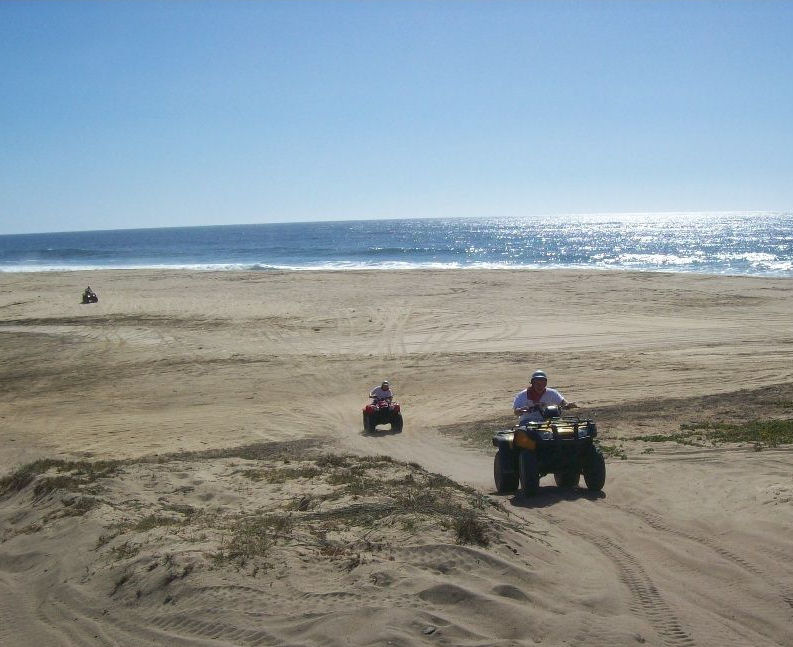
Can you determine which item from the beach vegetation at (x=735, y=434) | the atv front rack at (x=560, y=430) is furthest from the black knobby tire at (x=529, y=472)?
the beach vegetation at (x=735, y=434)

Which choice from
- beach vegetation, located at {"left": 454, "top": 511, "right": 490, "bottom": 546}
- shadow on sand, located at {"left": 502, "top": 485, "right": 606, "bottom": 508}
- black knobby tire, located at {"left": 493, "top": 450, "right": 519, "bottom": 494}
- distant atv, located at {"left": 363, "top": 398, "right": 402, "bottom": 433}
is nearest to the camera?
beach vegetation, located at {"left": 454, "top": 511, "right": 490, "bottom": 546}

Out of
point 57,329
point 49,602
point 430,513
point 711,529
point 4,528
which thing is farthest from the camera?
point 57,329

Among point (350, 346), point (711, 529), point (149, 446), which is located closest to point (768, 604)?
point (711, 529)

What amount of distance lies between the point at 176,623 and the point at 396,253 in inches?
3129

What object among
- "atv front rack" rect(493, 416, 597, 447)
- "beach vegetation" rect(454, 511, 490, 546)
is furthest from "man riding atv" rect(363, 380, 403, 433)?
"beach vegetation" rect(454, 511, 490, 546)

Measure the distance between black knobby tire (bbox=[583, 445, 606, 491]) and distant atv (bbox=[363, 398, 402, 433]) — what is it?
614cm

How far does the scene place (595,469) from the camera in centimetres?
884

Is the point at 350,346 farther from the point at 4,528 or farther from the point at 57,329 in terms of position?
the point at 4,528

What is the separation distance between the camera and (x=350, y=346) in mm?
24500

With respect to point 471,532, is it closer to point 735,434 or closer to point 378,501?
point 378,501

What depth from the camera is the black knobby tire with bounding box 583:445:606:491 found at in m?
8.83

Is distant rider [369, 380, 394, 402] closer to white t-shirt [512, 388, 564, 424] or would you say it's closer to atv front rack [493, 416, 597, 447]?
white t-shirt [512, 388, 564, 424]

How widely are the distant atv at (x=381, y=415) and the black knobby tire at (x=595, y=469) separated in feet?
20.1

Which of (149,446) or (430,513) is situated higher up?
(430,513)
